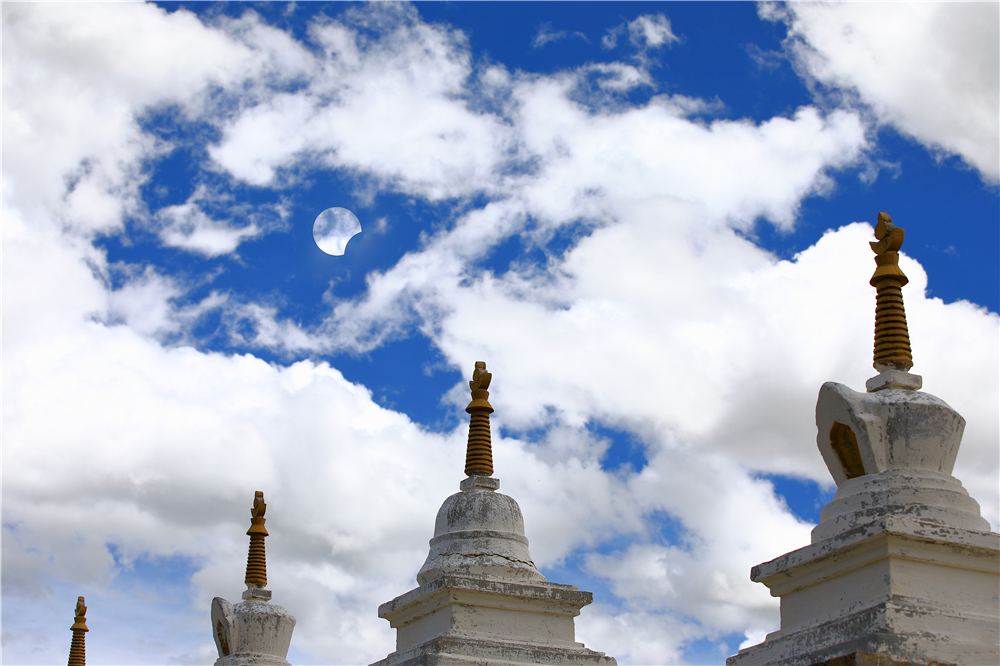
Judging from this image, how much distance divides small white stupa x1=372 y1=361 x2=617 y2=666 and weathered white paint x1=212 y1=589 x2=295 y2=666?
17.5 feet

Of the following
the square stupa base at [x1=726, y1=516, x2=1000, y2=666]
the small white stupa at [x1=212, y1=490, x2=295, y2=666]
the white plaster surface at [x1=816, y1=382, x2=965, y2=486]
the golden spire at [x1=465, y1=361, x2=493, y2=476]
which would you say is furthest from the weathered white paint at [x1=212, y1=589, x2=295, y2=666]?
the white plaster surface at [x1=816, y1=382, x2=965, y2=486]

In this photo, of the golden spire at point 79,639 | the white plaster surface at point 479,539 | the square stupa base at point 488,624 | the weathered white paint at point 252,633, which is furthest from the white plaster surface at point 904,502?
the golden spire at point 79,639

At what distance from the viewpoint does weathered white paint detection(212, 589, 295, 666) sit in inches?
739

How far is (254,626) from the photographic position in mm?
18828

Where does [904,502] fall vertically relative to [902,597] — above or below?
above

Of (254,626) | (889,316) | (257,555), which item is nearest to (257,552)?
(257,555)

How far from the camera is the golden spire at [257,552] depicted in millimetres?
19703

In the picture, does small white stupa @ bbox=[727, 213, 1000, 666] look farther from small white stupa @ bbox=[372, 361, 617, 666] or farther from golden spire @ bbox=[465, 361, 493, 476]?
golden spire @ bbox=[465, 361, 493, 476]

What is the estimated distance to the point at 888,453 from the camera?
29.0 feet

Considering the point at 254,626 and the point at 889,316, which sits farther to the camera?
the point at 254,626

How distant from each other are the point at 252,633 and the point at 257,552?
166cm

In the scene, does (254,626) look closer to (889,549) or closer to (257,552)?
(257,552)

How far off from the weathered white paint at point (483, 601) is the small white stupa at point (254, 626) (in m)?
5.44

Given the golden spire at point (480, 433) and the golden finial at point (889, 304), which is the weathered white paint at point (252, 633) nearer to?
the golden spire at point (480, 433)
